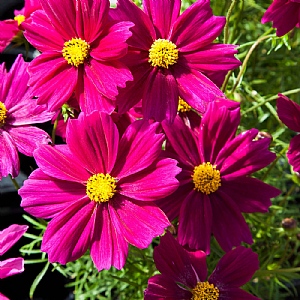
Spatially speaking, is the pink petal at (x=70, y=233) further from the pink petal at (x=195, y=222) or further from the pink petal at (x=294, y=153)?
the pink petal at (x=294, y=153)

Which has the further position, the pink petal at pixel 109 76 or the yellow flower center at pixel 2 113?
the yellow flower center at pixel 2 113

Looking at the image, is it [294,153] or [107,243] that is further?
[294,153]

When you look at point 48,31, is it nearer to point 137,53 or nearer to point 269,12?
point 137,53

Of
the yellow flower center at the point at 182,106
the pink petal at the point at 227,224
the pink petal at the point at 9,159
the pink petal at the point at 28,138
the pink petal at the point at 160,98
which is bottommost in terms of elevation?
the pink petal at the point at 227,224

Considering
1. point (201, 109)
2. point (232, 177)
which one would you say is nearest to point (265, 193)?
point (232, 177)

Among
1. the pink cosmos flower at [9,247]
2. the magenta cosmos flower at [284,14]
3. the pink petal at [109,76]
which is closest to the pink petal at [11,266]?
the pink cosmos flower at [9,247]

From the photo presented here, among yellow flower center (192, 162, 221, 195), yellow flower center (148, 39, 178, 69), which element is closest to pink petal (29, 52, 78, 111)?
yellow flower center (148, 39, 178, 69)

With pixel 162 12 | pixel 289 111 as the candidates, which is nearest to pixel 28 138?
pixel 162 12

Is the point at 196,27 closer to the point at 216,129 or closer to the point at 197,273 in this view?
the point at 216,129
